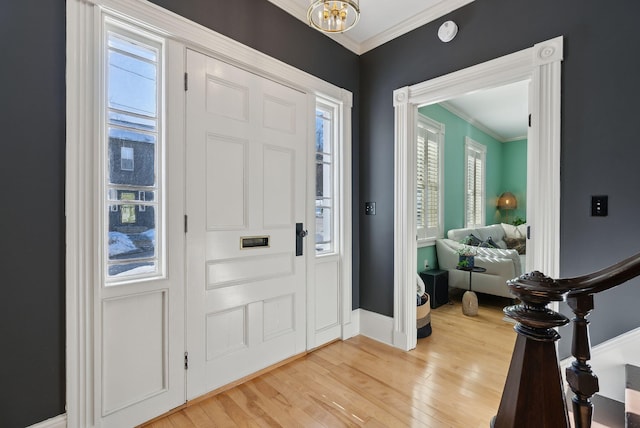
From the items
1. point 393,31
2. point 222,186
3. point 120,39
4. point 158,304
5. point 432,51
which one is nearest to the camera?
point 120,39

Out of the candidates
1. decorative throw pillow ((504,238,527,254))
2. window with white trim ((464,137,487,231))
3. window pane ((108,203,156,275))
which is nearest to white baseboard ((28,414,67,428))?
window pane ((108,203,156,275))

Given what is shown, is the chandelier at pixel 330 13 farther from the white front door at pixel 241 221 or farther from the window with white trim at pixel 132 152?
the window with white trim at pixel 132 152

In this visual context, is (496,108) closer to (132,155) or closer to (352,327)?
(352,327)

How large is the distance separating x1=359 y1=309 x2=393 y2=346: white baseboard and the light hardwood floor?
9 cm

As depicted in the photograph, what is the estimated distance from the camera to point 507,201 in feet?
23.3

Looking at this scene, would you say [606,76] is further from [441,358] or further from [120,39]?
[120,39]

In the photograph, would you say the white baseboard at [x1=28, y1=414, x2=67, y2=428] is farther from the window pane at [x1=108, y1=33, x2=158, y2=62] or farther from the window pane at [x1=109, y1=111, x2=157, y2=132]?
the window pane at [x1=108, y1=33, x2=158, y2=62]

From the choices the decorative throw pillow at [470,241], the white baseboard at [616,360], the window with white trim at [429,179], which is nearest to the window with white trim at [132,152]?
the white baseboard at [616,360]

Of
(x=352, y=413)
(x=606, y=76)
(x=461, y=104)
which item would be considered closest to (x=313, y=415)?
(x=352, y=413)

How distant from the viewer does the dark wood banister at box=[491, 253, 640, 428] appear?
633 mm

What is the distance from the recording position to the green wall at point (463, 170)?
476 cm

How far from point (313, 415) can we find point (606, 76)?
8.86 feet

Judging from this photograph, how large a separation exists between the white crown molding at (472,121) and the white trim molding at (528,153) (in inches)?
93.6

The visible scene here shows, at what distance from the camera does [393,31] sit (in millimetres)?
2770
